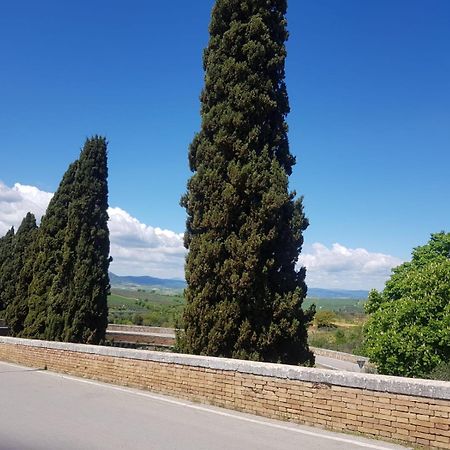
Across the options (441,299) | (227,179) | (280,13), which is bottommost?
(441,299)

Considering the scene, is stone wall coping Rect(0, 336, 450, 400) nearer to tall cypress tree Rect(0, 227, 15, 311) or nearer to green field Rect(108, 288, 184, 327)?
green field Rect(108, 288, 184, 327)

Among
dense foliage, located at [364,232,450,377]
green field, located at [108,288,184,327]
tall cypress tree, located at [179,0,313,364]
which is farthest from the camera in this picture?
green field, located at [108,288,184,327]

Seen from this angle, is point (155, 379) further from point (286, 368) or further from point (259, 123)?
point (259, 123)

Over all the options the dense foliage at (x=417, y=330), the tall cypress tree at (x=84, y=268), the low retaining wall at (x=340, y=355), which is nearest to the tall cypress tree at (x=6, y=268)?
the tall cypress tree at (x=84, y=268)

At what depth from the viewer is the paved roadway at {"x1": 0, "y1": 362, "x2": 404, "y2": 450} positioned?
21.0ft

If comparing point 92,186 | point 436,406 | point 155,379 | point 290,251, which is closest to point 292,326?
point 290,251

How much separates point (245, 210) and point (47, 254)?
1299 centimetres

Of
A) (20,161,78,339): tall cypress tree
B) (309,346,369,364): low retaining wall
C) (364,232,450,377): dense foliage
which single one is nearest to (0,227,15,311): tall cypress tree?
(20,161,78,339): tall cypress tree

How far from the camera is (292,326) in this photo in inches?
457

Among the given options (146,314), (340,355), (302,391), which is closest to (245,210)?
(302,391)

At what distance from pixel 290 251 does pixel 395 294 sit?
30.9 feet

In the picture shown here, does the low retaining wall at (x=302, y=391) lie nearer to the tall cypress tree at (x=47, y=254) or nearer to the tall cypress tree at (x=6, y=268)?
the tall cypress tree at (x=47, y=254)

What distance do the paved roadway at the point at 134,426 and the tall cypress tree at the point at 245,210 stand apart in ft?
8.89

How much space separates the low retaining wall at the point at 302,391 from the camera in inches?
248
